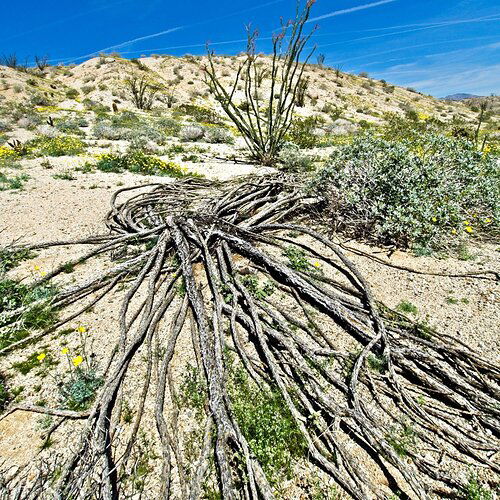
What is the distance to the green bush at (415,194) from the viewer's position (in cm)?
454

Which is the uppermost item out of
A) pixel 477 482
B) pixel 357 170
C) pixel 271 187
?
pixel 357 170

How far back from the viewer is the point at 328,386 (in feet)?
8.66

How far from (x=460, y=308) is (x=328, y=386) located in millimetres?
1870

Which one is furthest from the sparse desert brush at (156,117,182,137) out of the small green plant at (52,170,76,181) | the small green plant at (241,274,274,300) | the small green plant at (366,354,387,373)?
the small green plant at (366,354,387,373)

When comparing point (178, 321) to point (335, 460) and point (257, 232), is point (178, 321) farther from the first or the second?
point (257, 232)

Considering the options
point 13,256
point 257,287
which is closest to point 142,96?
point 13,256

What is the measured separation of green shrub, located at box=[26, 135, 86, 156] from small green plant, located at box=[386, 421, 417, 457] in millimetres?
12280

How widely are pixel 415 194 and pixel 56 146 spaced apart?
1218 cm

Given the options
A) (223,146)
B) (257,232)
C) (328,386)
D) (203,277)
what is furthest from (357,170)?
(223,146)

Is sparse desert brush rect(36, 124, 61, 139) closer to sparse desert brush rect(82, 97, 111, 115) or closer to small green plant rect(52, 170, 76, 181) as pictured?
small green plant rect(52, 170, 76, 181)

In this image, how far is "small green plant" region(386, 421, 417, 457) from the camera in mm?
2193

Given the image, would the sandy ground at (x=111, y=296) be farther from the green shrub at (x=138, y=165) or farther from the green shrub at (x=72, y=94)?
the green shrub at (x=72, y=94)

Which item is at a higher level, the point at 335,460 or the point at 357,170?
the point at 357,170

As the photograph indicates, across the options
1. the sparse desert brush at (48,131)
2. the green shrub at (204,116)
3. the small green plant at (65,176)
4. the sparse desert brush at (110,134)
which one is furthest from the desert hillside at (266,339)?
the green shrub at (204,116)
